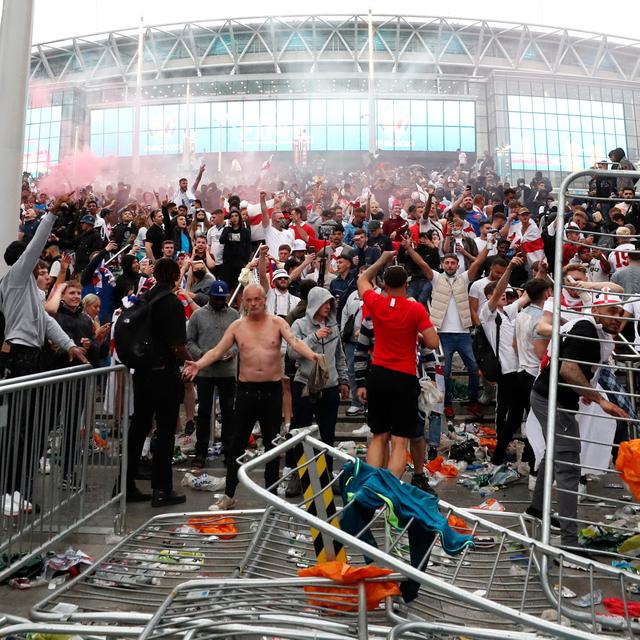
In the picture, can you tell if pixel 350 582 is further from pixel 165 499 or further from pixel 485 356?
pixel 485 356

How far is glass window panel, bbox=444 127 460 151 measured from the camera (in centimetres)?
4962

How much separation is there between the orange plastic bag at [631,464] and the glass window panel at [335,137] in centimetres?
4804

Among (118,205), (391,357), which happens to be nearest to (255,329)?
(391,357)

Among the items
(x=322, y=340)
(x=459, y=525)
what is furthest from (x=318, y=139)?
(x=459, y=525)

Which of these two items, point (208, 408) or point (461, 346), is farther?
point (461, 346)

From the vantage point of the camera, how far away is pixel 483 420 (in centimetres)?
1024

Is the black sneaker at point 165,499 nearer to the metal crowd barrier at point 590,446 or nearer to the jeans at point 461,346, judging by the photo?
the metal crowd barrier at point 590,446

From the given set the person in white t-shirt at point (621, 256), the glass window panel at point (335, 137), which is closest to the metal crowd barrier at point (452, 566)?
the person in white t-shirt at point (621, 256)


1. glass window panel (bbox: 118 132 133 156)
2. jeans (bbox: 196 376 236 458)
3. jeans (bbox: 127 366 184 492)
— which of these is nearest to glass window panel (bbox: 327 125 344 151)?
glass window panel (bbox: 118 132 133 156)

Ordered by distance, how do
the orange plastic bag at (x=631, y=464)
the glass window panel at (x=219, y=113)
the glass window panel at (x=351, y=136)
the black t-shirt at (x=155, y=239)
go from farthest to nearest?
the glass window panel at (x=219, y=113)
the glass window panel at (x=351, y=136)
the black t-shirt at (x=155, y=239)
the orange plastic bag at (x=631, y=464)

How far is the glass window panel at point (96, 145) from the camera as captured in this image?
2063 inches

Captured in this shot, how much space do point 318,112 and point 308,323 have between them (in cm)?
4490

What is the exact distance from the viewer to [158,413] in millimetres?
7156

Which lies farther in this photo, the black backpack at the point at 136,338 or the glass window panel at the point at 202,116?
the glass window panel at the point at 202,116
